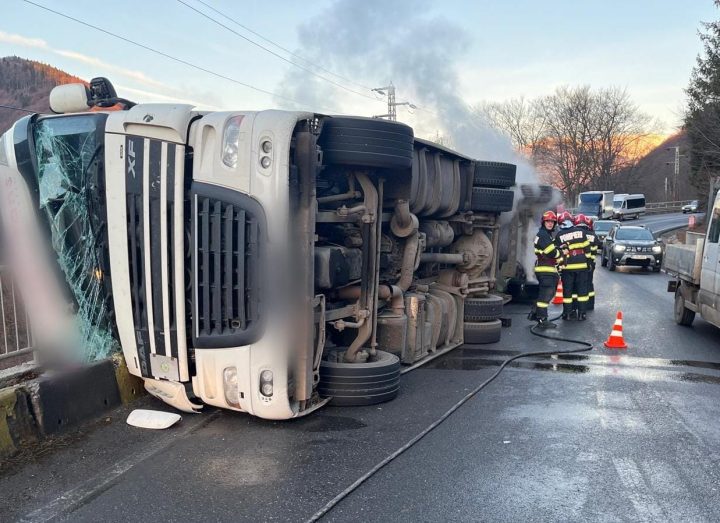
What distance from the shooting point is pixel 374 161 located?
4.70m

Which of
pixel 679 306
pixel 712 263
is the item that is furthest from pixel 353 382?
pixel 679 306

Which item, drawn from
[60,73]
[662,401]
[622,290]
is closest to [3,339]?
[662,401]

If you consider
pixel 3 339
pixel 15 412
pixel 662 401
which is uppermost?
pixel 3 339

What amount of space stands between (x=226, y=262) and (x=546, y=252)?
6248 millimetres

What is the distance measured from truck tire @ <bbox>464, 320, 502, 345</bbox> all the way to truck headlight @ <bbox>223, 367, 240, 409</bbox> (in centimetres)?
393

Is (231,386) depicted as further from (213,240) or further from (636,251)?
(636,251)

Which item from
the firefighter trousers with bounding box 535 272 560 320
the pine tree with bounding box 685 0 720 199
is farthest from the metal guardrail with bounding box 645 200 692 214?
the firefighter trousers with bounding box 535 272 560 320

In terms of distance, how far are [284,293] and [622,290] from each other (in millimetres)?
11629

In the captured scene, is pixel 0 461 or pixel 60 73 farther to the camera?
pixel 60 73

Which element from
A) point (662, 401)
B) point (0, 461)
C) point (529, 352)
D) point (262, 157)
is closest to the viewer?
point (0, 461)

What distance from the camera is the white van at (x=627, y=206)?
47812 millimetres

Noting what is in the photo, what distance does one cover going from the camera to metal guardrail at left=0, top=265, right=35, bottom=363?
13.6ft

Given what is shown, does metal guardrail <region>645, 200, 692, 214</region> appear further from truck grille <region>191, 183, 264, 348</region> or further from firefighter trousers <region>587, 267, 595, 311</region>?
truck grille <region>191, 183, 264, 348</region>

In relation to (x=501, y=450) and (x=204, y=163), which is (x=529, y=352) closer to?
(x=501, y=450)
